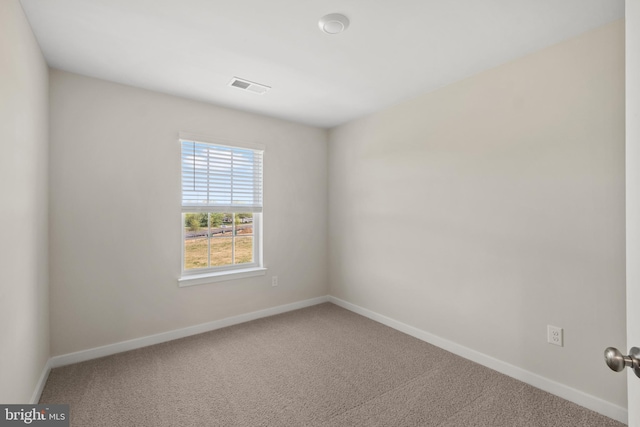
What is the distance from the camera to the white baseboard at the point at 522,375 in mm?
1906

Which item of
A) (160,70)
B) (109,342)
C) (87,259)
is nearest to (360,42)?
(160,70)

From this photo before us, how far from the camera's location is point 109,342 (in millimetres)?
2719

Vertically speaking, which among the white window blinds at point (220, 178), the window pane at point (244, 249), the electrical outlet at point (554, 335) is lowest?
the electrical outlet at point (554, 335)

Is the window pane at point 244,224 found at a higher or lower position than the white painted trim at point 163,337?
higher

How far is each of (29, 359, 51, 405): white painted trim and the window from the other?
116cm

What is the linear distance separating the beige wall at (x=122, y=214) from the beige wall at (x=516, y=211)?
67.5 inches

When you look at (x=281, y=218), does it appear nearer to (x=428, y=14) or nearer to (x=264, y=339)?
(x=264, y=339)

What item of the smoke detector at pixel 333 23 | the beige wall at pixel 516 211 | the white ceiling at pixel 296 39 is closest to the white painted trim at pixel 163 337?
the beige wall at pixel 516 211

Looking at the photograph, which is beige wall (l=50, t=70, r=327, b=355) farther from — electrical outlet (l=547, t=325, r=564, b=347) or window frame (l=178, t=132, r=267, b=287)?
electrical outlet (l=547, t=325, r=564, b=347)

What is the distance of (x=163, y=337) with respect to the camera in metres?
2.98

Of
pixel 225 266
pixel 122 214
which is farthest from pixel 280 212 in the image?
pixel 122 214

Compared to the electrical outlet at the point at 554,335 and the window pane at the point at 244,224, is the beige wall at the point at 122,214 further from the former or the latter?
the electrical outlet at the point at 554,335

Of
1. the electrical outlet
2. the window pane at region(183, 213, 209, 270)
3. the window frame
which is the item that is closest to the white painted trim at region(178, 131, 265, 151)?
the window frame

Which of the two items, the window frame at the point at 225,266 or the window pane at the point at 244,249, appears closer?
the window frame at the point at 225,266
